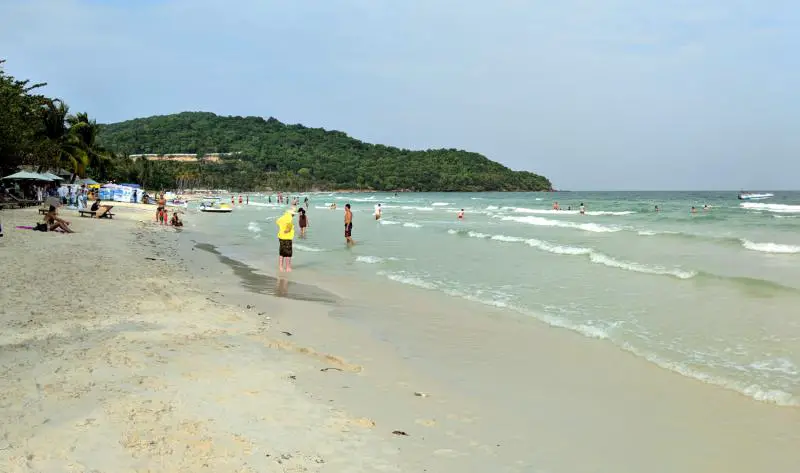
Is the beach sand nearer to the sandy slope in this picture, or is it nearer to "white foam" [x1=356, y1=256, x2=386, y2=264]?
the sandy slope

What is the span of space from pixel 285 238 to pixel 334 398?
9850mm

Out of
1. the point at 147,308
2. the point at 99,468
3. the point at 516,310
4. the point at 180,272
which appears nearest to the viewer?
the point at 99,468

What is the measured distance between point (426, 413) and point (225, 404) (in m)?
1.75

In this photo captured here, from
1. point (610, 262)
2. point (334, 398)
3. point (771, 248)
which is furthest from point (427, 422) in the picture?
point (771, 248)

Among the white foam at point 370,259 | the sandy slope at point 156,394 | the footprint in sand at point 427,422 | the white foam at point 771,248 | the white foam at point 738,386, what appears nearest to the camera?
the sandy slope at point 156,394

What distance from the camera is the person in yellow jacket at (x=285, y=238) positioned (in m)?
14.5

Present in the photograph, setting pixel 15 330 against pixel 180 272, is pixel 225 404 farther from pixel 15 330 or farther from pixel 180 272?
pixel 180 272

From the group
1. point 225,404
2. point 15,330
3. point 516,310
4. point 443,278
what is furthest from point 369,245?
point 225,404

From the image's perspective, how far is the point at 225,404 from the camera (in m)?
4.91

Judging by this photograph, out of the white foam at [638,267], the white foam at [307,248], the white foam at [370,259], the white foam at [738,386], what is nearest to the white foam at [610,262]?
the white foam at [638,267]

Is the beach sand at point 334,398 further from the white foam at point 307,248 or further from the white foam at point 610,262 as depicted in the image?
the white foam at point 307,248

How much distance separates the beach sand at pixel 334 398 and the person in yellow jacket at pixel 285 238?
4.90m

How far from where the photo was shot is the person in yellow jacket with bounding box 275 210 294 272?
14523 mm

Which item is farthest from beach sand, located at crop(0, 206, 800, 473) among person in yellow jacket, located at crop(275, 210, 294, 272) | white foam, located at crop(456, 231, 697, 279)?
white foam, located at crop(456, 231, 697, 279)
